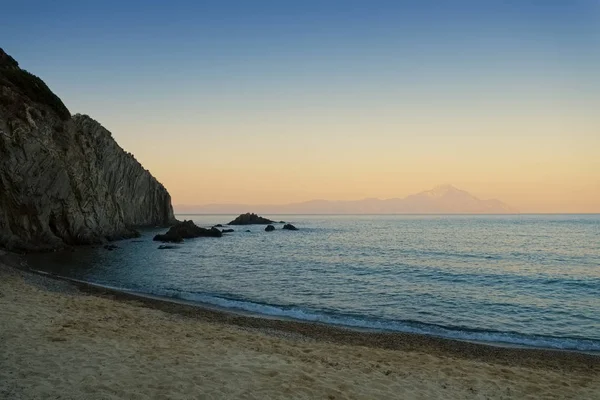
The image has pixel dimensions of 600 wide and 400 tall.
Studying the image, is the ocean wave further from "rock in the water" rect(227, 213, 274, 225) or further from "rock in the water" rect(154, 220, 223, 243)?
"rock in the water" rect(227, 213, 274, 225)

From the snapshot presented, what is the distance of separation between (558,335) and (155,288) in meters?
22.6

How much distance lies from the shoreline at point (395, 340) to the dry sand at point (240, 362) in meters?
0.08

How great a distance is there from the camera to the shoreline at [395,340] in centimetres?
1435

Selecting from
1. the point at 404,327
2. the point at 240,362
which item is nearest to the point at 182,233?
the point at 404,327

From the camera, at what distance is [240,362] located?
36.2 ft

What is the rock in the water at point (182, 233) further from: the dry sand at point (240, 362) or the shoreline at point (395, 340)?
the dry sand at point (240, 362)

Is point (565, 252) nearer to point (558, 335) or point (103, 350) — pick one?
point (558, 335)

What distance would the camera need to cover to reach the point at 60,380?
29.0 ft

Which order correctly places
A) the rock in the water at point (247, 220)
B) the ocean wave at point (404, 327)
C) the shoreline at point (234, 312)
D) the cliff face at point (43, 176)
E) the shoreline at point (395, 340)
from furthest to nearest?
the rock in the water at point (247, 220), the cliff face at point (43, 176), the ocean wave at point (404, 327), the shoreline at point (234, 312), the shoreline at point (395, 340)

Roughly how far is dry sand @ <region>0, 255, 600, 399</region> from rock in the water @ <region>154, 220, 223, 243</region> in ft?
159

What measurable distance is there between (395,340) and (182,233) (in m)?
62.1

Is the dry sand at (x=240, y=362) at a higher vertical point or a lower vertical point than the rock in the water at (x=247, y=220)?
lower

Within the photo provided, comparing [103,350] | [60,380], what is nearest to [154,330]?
[103,350]

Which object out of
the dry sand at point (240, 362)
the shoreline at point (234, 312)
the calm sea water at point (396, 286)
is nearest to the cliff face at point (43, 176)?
the calm sea water at point (396, 286)
